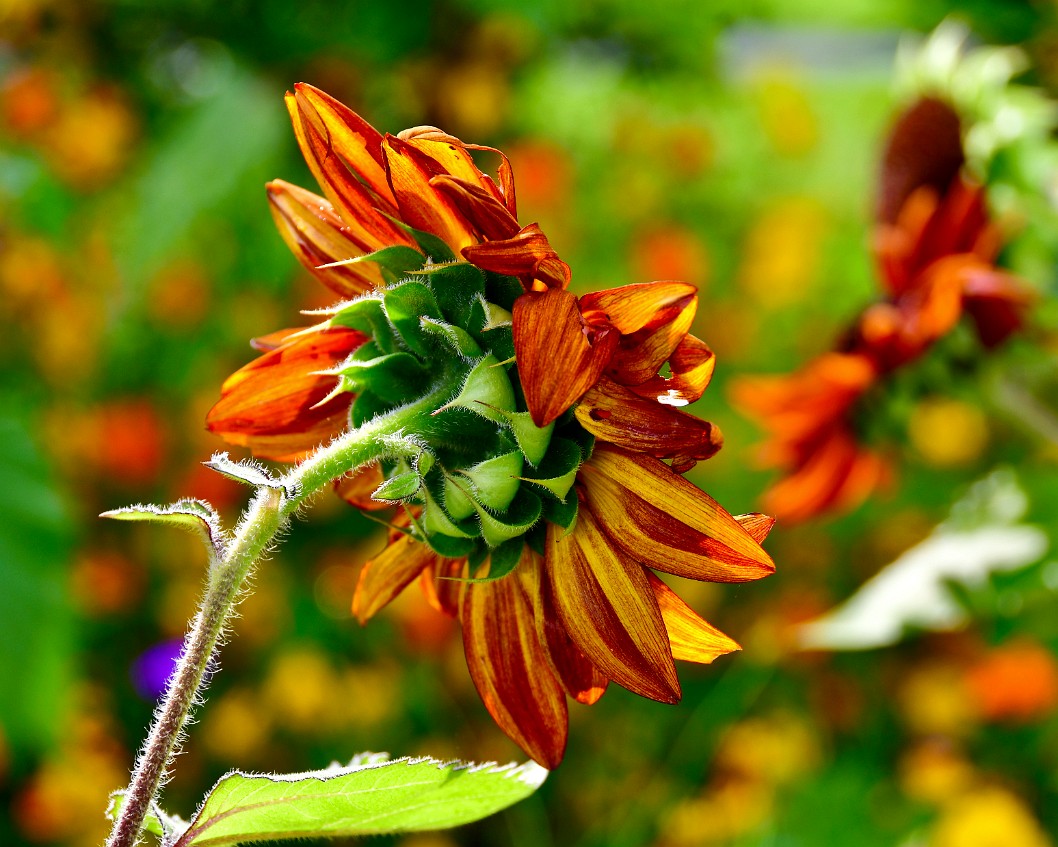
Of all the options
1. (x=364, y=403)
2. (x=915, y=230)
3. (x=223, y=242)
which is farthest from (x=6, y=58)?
(x=364, y=403)

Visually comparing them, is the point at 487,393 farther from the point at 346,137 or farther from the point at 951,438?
the point at 951,438

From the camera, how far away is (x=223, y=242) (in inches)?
65.5

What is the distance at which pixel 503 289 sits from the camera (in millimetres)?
314

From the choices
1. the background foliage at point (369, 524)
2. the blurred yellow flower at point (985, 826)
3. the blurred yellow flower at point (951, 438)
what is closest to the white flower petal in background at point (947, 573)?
the background foliage at point (369, 524)

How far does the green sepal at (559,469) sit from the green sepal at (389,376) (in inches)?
1.7

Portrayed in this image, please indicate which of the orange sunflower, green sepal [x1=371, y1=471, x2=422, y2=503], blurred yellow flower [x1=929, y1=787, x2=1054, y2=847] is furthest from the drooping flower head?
blurred yellow flower [x1=929, y1=787, x2=1054, y2=847]

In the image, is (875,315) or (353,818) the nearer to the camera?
(353,818)

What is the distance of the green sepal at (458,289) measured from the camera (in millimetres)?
310

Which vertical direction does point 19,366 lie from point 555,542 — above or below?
below

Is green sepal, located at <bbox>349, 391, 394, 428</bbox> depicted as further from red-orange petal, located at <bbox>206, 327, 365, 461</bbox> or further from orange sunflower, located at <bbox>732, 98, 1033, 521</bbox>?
orange sunflower, located at <bbox>732, 98, 1033, 521</bbox>

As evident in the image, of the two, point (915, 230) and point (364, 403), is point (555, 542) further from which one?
point (915, 230)

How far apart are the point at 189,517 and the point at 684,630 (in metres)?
0.14

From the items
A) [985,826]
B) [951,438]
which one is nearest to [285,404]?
[985,826]

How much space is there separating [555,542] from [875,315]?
491 millimetres
